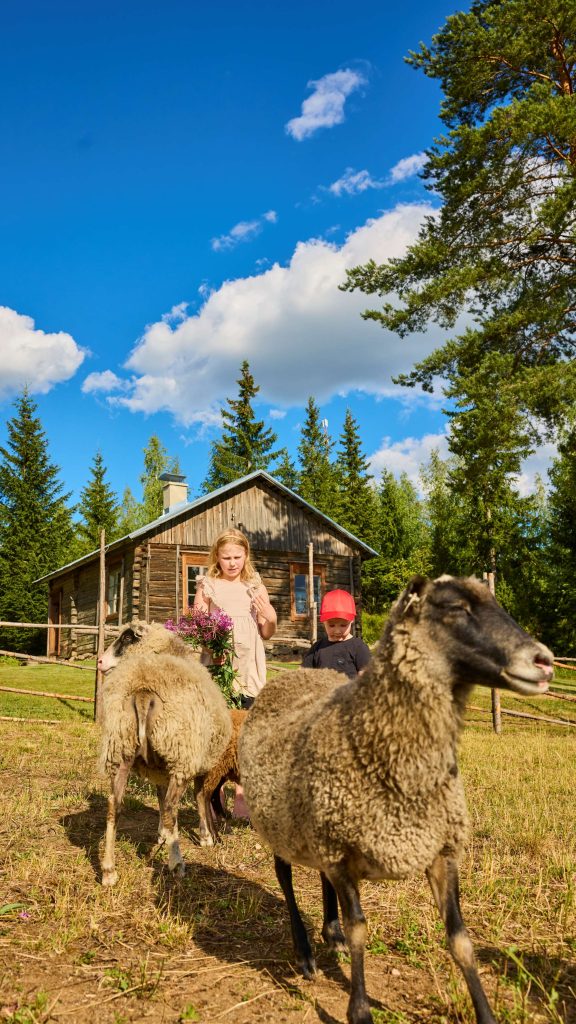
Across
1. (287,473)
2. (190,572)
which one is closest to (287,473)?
(287,473)

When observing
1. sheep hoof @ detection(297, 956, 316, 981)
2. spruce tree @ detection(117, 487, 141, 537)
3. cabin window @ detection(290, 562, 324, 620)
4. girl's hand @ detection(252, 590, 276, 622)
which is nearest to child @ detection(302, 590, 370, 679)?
girl's hand @ detection(252, 590, 276, 622)

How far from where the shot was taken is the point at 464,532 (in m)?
38.0

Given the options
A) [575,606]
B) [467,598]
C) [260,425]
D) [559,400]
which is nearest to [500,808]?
[467,598]

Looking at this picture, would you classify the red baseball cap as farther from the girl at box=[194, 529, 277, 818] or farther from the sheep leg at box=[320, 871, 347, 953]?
the sheep leg at box=[320, 871, 347, 953]

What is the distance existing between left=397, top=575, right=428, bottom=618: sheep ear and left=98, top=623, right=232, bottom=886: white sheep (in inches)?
106

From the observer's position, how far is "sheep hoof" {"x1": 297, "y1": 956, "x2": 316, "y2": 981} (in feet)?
11.1

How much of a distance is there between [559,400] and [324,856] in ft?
47.4

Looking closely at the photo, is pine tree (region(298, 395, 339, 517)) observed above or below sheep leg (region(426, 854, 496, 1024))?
above

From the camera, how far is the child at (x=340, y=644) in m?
5.54

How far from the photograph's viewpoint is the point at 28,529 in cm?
3428

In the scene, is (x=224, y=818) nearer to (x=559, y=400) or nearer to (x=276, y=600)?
(x=559, y=400)

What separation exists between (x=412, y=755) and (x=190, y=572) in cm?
2141

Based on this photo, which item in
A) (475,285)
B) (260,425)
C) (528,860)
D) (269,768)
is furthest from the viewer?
(260,425)

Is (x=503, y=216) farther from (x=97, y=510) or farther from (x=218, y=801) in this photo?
(x=97, y=510)
